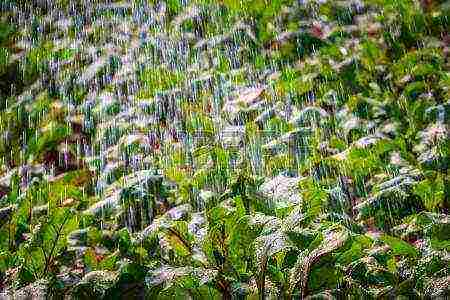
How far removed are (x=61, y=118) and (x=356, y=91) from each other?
7.99ft

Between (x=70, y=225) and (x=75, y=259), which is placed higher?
(x=70, y=225)

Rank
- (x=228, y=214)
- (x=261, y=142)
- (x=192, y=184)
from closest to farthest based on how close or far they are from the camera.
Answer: (x=228, y=214) < (x=192, y=184) < (x=261, y=142)

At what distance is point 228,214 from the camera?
7.93 ft

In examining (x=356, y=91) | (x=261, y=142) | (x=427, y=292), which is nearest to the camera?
(x=427, y=292)

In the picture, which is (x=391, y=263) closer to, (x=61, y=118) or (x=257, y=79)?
(x=257, y=79)

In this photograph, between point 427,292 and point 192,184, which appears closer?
point 427,292

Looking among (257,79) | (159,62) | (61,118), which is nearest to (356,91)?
(257,79)

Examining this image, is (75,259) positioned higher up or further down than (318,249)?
further down

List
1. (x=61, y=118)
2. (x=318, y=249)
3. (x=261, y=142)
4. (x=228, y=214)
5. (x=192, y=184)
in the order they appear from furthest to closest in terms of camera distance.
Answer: (x=61, y=118) < (x=261, y=142) < (x=192, y=184) < (x=228, y=214) < (x=318, y=249)

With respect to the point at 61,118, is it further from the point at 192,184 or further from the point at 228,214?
the point at 228,214

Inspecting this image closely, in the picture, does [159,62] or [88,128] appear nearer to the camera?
[88,128]

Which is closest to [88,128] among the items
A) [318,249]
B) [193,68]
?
[193,68]

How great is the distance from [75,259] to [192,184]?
2.83 feet

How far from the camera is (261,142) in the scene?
3.80 m
